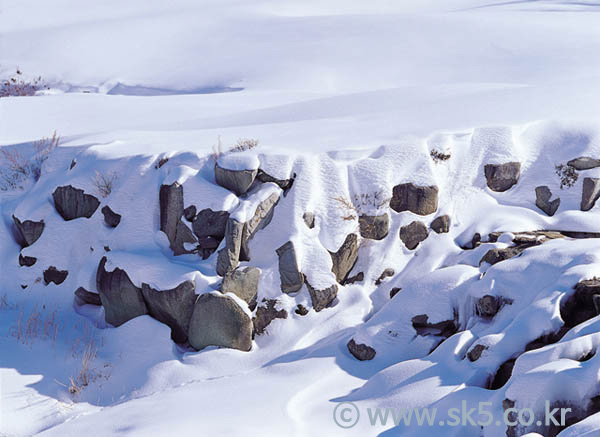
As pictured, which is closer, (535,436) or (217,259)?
(535,436)

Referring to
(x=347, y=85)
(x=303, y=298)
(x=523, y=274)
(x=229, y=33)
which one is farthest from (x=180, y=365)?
(x=229, y=33)

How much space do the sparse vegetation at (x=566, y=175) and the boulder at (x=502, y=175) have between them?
1.11ft

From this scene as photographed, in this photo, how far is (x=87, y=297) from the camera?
19.0 feet

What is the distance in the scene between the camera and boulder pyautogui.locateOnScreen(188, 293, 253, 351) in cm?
509

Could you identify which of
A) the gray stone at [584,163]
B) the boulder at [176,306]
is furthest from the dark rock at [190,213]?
the gray stone at [584,163]

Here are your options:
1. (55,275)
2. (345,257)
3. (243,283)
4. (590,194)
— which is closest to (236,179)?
(243,283)

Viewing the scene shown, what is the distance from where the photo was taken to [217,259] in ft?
17.6

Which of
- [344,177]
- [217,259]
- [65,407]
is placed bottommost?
[65,407]

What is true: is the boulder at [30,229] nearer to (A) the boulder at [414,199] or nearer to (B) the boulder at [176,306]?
(B) the boulder at [176,306]

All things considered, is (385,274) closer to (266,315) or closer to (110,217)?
(266,315)

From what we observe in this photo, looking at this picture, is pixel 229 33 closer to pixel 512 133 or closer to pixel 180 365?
pixel 512 133

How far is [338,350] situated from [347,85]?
Answer: 6655 millimetres

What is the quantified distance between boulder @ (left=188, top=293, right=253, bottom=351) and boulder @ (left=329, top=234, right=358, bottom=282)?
2.71 feet

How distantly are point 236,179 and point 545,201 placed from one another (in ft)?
8.60
